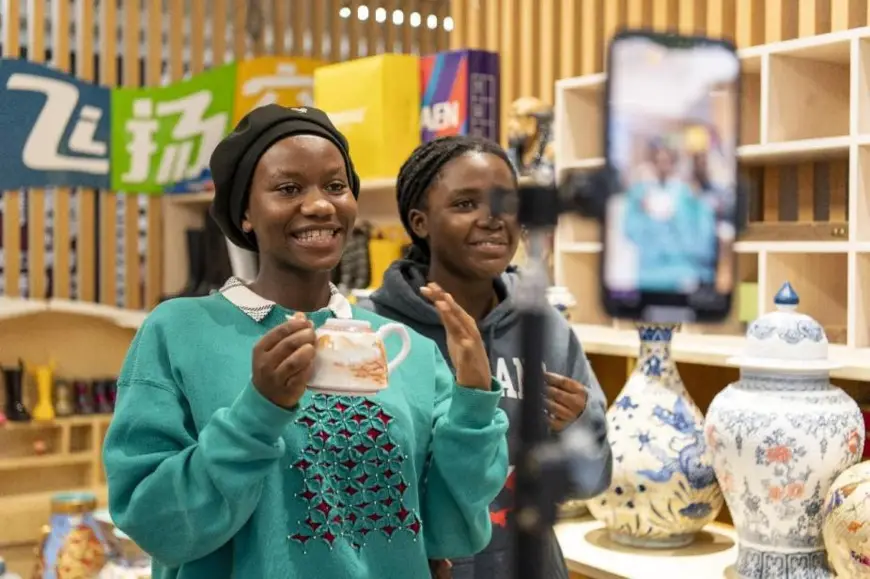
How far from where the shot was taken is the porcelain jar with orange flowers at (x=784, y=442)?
5.96 ft

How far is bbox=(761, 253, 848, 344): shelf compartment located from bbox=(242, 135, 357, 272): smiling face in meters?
1.38

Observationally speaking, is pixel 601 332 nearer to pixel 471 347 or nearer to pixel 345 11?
pixel 471 347

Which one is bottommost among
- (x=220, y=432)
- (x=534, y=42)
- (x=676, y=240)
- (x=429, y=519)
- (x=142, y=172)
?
(x=429, y=519)

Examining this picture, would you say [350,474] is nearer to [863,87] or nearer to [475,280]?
[475,280]

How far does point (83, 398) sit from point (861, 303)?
325 cm

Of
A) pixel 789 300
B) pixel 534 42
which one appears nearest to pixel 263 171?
pixel 789 300

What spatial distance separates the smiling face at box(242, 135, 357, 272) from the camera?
111cm

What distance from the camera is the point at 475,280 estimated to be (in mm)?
1551

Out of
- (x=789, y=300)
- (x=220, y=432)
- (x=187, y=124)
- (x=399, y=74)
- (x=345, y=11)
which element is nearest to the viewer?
(x=220, y=432)

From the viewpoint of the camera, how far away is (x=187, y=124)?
4574mm

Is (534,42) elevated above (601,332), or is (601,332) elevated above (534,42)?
(534,42)

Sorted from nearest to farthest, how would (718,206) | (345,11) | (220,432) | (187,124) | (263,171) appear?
(718,206)
(220,432)
(263,171)
(187,124)
(345,11)

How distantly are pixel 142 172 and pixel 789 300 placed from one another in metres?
3.45

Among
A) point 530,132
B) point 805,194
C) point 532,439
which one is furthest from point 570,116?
point 532,439
